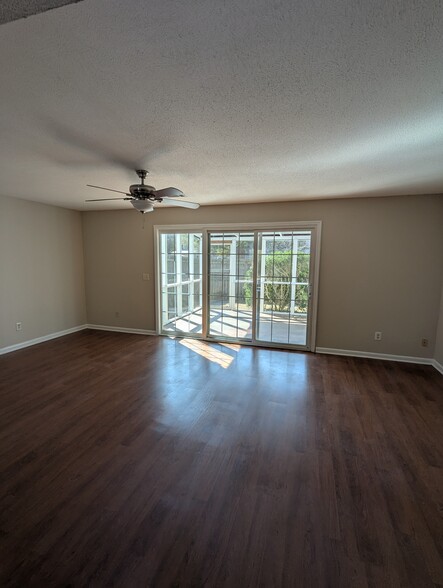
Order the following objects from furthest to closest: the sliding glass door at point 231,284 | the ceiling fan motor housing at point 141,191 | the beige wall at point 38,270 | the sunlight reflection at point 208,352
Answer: the sliding glass door at point 231,284 → the beige wall at point 38,270 → the sunlight reflection at point 208,352 → the ceiling fan motor housing at point 141,191

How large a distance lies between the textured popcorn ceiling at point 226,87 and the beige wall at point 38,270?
74.2 inches

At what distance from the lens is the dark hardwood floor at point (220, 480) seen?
1.35 meters

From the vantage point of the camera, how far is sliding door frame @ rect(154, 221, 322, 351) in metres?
4.34

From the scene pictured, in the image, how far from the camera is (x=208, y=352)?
14.5 ft

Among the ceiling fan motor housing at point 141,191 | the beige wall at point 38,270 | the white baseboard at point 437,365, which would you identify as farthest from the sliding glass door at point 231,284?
the beige wall at point 38,270

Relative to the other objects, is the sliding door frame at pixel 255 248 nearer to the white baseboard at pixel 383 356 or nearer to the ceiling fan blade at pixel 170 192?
the white baseboard at pixel 383 356

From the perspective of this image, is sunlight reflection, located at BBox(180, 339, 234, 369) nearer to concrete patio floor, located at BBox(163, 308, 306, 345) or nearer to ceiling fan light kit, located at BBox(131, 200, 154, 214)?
concrete patio floor, located at BBox(163, 308, 306, 345)

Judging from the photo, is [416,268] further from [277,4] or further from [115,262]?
Result: [115,262]

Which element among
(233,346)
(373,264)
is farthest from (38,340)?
(373,264)

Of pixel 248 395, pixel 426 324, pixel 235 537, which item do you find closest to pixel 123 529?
pixel 235 537

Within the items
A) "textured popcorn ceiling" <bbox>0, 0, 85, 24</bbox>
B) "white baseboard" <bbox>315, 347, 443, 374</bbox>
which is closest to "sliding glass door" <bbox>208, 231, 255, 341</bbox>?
"white baseboard" <bbox>315, 347, 443, 374</bbox>

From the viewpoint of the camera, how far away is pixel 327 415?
8.78ft

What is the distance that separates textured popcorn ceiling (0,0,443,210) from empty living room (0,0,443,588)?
13 millimetres

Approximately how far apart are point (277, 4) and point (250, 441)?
2651mm
